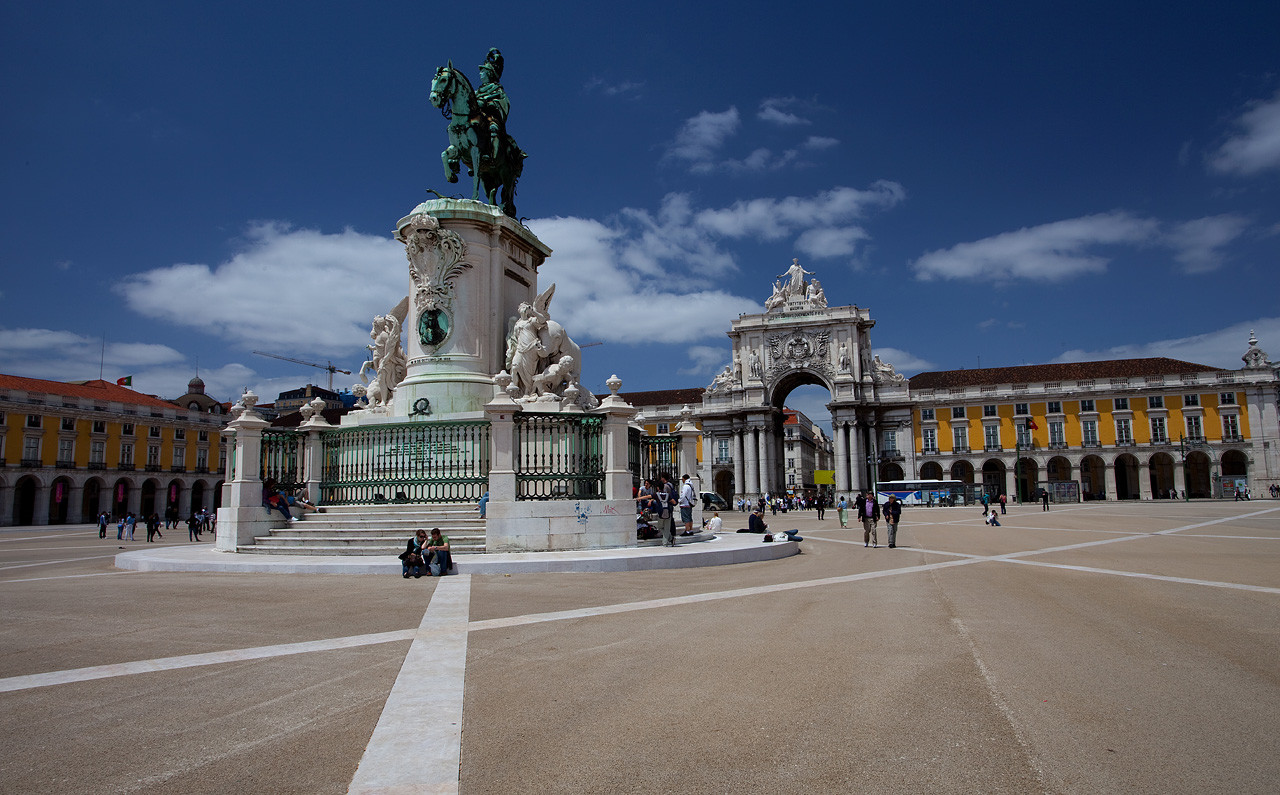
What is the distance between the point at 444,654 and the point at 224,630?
7.53 ft

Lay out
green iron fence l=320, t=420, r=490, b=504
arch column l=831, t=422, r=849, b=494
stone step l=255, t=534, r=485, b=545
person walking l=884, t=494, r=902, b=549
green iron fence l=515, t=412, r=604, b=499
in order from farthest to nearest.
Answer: arch column l=831, t=422, r=849, b=494 → person walking l=884, t=494, r=902, b=549 → green iron fence l=320, t=420, r=490, b=504 → green iron fence l=515, t=412, r=604, b=499 → stone step l=255, t=534, r=485, b=545

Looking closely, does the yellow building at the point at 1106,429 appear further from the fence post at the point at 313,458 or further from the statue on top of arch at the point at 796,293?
the fence post at the point at 313,458

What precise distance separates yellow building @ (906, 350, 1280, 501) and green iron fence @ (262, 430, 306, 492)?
2476 inches

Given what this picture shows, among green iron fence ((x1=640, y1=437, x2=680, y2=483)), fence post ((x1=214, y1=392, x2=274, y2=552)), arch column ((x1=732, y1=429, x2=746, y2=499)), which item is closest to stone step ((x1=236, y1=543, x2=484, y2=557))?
fence post ((x1=214, y1=392, x2=274, y2=552))

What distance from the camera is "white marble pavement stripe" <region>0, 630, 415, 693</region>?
489cm

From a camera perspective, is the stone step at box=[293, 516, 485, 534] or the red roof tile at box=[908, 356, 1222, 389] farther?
the red roof tile at box=[908, 356, 1222, 389]

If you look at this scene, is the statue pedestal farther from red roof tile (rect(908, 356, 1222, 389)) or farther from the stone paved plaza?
red roof tile (rect(908, 356, 1222, 389))

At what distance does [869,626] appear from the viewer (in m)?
6.75

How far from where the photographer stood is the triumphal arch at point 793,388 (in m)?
75.8

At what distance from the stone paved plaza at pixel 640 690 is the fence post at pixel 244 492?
4120 mm

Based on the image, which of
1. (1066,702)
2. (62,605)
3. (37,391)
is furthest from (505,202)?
(37,391)

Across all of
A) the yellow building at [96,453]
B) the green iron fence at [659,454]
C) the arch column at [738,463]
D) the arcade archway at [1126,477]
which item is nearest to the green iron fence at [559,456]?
the green iron fence at [659,454]

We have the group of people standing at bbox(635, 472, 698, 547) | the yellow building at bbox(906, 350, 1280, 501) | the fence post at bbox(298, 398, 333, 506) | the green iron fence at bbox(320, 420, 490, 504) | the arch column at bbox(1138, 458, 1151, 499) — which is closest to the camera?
the group of people standing at bbox(635, 472, 698, 547)

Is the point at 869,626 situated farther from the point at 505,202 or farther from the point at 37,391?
the point at 37,391
